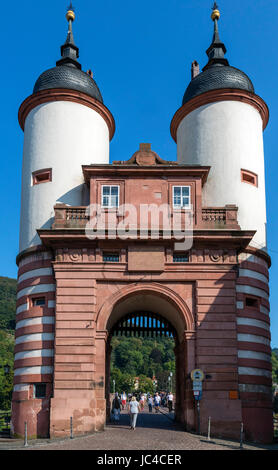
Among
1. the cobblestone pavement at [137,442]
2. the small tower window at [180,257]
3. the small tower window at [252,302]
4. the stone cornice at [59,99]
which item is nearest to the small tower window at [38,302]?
the cobblestone pavement at [137,442]

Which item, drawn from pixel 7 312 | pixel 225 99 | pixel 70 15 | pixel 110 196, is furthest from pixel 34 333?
pixel 7 312

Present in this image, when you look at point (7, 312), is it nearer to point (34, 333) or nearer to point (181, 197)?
point (34, 333)

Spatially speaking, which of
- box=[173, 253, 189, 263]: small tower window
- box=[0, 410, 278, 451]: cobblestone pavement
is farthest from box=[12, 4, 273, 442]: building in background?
box=[0, 410, 278, 451]: cobblestone pavement

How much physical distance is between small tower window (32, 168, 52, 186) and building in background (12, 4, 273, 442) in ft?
0.23

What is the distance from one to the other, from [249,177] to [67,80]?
1198 cm

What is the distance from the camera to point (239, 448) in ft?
76.6

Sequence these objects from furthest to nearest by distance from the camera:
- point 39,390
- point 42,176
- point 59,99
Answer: point 59,99
point 42,176
point 39,390

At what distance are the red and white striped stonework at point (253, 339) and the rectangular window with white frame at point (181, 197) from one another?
393 cm

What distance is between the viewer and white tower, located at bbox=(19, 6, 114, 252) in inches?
1276

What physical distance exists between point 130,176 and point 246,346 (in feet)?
34.5

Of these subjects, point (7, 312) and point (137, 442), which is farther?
point (7, 312)

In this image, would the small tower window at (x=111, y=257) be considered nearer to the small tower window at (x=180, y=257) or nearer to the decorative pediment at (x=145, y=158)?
the small tower window at (x=180, y=257)

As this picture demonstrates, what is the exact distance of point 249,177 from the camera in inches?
1313

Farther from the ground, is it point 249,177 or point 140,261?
point 249,177
